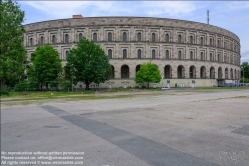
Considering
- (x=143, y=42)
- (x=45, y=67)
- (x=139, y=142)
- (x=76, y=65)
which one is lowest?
(x=139, y=142)

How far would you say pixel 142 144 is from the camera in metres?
6.52

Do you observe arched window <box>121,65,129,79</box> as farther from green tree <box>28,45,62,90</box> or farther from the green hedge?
the green hedge

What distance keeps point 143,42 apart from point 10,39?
127ft

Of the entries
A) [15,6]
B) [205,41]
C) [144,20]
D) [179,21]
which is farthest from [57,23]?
[205,41]

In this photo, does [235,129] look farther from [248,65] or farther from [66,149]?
[248,65]

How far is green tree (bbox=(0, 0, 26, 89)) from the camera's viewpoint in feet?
104

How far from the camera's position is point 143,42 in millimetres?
63844

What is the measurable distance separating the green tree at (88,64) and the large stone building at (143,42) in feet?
42.8

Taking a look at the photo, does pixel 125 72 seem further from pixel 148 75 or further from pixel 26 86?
pixel 26 86

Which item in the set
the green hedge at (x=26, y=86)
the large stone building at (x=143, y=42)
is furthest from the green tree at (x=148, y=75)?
the green hedge at (x=26, y=86)

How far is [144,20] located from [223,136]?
60255mm

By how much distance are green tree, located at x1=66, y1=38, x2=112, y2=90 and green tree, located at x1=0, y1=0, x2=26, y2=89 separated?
1529 cm

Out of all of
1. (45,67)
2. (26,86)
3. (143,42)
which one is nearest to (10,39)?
(45,67)

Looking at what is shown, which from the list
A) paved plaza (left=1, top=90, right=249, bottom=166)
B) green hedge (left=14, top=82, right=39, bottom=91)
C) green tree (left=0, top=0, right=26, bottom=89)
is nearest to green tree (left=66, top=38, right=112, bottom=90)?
green hedge (left=14, top=82, right=39, bottom=91)
